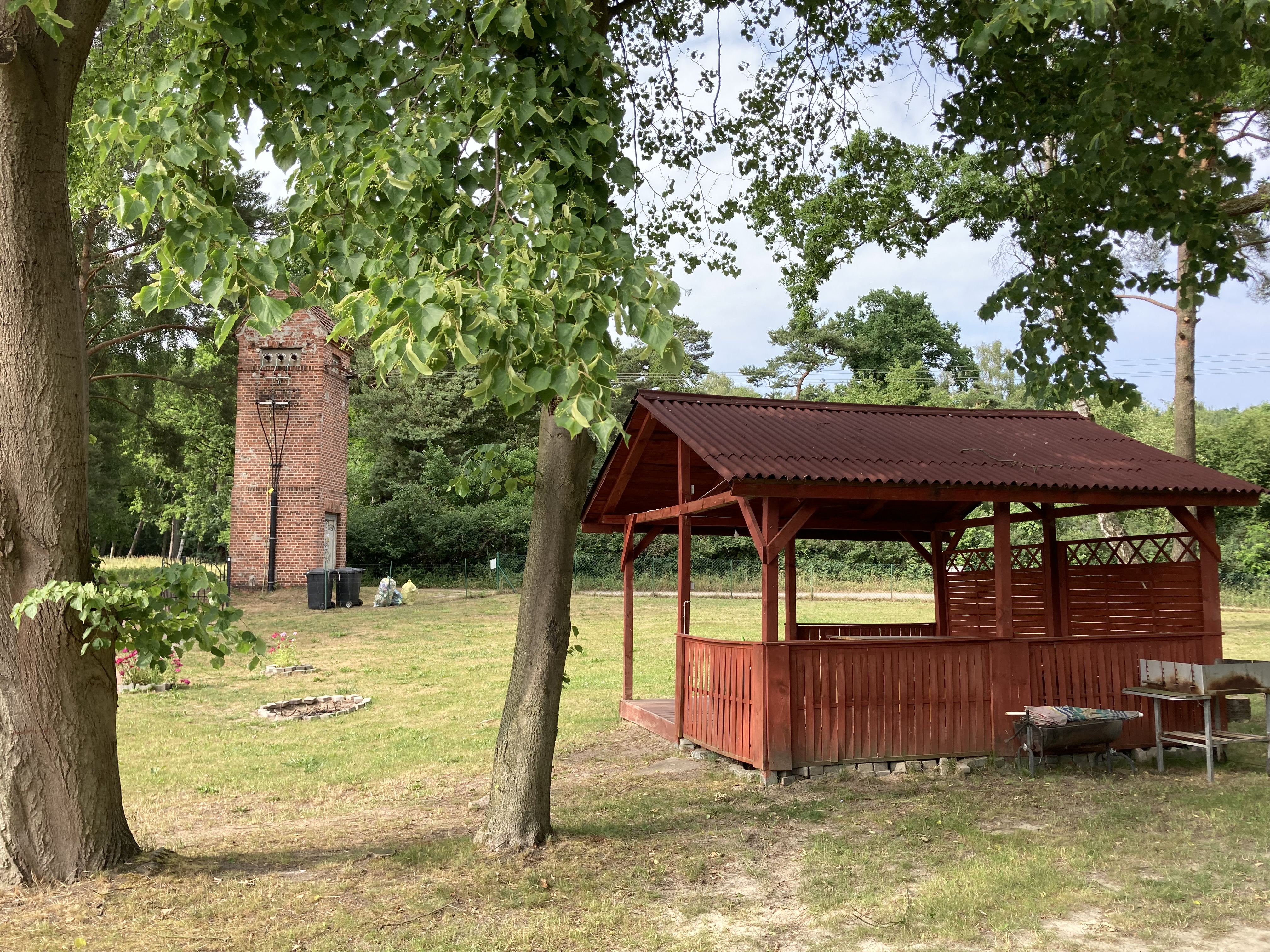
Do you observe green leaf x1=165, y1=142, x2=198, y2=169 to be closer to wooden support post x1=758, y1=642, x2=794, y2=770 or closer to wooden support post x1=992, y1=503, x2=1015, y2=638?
wooden support post x1=758, y1=642, x2=794, y2=770

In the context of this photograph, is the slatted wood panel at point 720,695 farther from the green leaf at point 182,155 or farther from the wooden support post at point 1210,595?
the green leaf at point 182,155

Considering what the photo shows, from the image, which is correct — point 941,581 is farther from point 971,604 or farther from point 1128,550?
point 1128,550

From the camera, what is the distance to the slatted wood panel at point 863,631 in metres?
12.6

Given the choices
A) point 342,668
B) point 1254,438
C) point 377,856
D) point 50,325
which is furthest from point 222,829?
point 1254,438

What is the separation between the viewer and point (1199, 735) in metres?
9.10

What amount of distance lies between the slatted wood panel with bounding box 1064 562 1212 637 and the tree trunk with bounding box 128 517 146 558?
38229 mm

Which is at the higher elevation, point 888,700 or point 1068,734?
point 888,700

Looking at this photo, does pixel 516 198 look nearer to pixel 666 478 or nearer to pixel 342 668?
pixel 666 478

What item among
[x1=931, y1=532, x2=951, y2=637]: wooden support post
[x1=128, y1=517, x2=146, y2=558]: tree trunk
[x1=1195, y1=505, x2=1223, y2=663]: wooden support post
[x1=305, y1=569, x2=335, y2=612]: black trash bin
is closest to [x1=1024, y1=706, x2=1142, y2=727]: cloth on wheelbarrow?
[x1=1195, y1=505, x2=1223, y2=663]: wooden support post

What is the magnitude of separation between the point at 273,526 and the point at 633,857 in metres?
19.7

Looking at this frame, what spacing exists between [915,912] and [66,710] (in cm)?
468

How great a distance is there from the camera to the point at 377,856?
20.5 feet

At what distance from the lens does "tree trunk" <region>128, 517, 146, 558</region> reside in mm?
Answer: 44966

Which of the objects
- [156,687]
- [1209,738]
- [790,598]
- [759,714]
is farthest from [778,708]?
[156,687]
